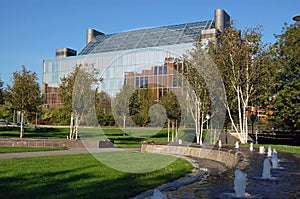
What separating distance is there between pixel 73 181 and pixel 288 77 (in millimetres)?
24877

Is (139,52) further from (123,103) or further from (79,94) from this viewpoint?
(123,103)

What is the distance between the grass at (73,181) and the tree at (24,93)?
2049cm

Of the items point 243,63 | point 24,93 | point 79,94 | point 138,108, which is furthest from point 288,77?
point 24,93

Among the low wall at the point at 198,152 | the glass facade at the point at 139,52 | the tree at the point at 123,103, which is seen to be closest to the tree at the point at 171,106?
the glass facade at the point at 139,52

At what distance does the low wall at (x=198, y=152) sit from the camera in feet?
55.5

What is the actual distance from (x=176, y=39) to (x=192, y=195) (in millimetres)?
56783

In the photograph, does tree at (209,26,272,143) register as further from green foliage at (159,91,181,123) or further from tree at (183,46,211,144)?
green foliage at (159,91,181,123)

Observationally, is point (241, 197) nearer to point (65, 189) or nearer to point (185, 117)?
point (65, 189)

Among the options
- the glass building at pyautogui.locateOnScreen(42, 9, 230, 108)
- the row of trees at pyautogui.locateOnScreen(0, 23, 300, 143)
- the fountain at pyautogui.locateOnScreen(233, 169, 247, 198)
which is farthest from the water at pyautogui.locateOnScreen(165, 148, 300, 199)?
the glass building at pyautogui.locateOnScreen(42, 9, 230, 108)

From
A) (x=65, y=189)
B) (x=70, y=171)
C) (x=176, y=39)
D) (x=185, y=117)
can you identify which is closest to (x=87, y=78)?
(x=185, y=117)

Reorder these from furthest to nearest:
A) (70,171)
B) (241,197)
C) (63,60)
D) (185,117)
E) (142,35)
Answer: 1. (63,60)
2. (142,35)
3. (185,117)
4. (70,171)
5. (241,197)

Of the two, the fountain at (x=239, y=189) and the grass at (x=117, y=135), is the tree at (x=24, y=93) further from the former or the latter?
the fountain at (x=239, y=189)

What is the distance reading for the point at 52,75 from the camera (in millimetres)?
86938

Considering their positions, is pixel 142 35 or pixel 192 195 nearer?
pixel 192 195
